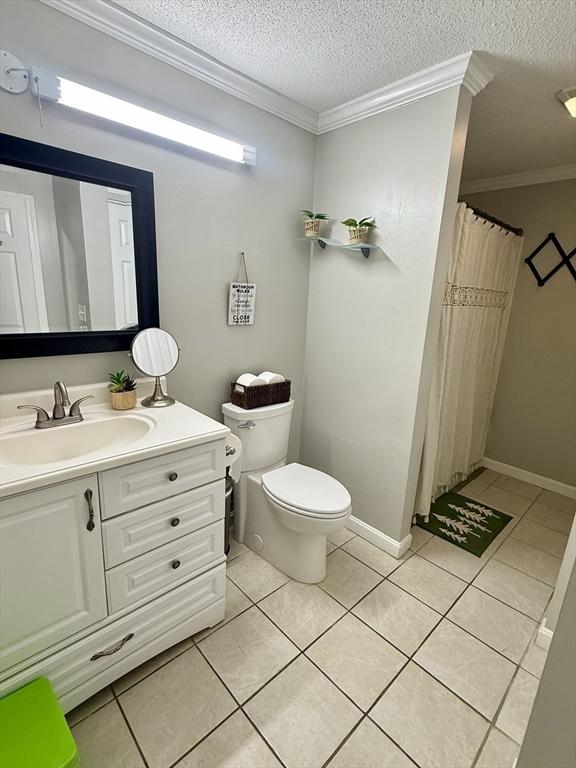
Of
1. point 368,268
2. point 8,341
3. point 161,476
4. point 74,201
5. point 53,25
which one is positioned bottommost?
point 161,476

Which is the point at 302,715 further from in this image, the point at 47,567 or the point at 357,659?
the point at 47,567

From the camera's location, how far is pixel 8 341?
1.29 metres

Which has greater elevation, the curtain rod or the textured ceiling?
the textured ceiling

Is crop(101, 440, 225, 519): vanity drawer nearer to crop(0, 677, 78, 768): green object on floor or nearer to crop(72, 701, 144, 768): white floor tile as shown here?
crop(0, 677, 78, 768): green object on floor

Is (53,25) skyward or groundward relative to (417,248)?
skyward

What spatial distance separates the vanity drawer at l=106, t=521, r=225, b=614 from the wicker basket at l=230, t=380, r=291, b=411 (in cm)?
65

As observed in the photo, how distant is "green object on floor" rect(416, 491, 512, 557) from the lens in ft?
7.21

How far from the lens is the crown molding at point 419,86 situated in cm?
→ 149

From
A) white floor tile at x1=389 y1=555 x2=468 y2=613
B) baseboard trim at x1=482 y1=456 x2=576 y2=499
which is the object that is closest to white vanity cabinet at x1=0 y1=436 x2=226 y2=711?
white floor tile at x1=389 y1=555 x2=468 y2=613

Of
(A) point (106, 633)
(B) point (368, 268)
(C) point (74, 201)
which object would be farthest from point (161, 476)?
(B) point (368, 268)

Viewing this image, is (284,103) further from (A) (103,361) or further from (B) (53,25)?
(A) (103,361)

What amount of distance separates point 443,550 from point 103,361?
2.05 m

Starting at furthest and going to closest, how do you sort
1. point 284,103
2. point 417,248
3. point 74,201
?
point 284,103 < point 417,248 < point 74,201

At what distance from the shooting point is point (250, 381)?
6.28 feet
